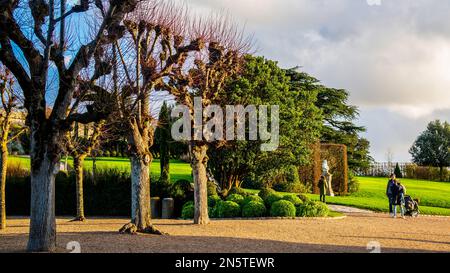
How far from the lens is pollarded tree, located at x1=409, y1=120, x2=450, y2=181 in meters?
73.4

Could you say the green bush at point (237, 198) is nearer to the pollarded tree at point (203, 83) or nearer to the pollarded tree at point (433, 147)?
the pollarded tree at point (203, 83)

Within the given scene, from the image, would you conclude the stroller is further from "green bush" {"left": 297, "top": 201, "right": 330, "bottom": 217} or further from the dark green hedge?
the dark green hedge

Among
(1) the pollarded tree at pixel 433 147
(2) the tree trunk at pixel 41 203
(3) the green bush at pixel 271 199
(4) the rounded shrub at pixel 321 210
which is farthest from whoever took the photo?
(1) the pollarded tree at pixel 433 147

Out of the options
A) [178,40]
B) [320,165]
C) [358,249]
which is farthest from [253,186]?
[358,249]

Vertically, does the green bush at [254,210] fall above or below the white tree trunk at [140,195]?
below

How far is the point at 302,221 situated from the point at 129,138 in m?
7.50

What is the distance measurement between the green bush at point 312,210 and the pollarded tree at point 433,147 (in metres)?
55.8

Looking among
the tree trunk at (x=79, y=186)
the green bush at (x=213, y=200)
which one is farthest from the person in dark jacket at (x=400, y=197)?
the tree trunk at (x=79, y=186)

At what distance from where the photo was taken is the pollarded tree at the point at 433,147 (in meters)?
73.4

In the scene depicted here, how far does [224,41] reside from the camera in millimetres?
21047

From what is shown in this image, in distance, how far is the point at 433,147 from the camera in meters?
75.0

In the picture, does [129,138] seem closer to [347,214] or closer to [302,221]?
[302,221]

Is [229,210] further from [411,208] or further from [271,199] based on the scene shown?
[411,208]

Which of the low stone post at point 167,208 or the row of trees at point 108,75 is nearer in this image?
the row of trees at point 108,75
